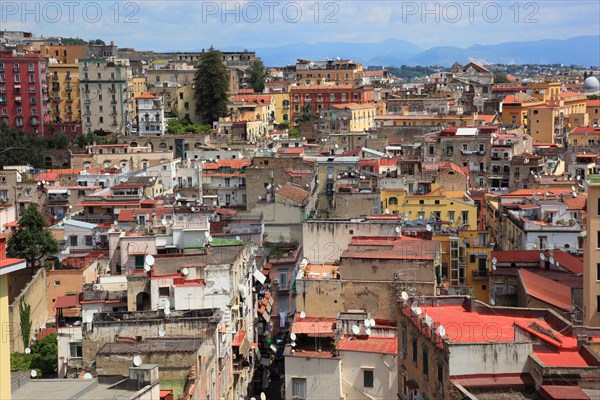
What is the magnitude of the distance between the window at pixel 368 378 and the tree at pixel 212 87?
5774cm

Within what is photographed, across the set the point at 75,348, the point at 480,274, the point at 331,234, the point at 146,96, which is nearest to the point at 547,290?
the point at 331,234

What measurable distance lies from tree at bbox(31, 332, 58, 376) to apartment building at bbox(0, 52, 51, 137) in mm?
52688

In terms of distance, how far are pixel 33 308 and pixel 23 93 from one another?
159 ft

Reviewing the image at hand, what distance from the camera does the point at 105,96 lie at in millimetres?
82000

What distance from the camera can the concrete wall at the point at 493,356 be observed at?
720 inches

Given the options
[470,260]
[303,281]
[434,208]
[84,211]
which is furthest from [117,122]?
[303,281]

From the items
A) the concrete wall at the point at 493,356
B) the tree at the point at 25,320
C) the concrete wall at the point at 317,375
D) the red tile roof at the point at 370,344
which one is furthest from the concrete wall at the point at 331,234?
the concrete wall at the point at 493,356

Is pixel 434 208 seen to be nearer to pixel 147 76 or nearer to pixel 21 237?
pixel 21 237

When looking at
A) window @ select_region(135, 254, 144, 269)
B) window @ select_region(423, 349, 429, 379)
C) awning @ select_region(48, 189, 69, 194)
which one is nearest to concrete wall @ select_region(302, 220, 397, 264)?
window @ select_region(135, 254, 144, 269)

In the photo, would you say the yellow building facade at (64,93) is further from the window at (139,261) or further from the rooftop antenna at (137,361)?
the rooftop antenna at (137,361)

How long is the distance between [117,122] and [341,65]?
29.6 meters

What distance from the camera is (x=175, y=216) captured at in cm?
3941

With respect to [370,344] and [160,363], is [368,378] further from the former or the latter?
[160,363]

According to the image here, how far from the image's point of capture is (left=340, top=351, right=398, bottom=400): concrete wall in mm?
25156
